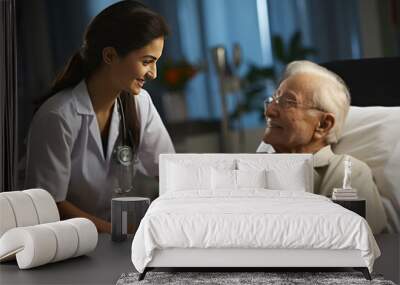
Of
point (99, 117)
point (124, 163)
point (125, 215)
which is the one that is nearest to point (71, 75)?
point (99, 117)

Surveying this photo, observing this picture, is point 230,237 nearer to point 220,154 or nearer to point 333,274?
point 333,274

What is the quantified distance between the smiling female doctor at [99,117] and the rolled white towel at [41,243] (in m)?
1.56

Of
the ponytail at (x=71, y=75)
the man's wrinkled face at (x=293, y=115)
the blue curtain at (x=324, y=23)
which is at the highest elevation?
the blue curtain at (x=324, y=23)

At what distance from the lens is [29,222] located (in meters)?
5.91

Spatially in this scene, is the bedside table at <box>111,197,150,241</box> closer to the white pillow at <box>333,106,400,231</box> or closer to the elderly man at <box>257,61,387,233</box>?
the elderly man at <box>257,61,387,233</box>

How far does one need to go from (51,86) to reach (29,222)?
1816mm

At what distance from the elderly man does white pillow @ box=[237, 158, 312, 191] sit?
14.2 inches

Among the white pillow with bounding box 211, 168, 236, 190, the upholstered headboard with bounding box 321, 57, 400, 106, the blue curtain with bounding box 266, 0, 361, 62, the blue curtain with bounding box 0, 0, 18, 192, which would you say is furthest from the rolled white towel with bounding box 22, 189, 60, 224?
the upholstered headboard with bounding box 321, 57, 400, 106

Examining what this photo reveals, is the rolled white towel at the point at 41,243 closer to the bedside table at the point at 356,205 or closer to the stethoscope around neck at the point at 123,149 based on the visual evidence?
the stethoscope around neck at the point at 123,149

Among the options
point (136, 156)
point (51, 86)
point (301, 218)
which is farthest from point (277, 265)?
point (51, 86)

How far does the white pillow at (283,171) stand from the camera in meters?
6.60

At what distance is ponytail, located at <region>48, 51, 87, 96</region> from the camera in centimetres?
734

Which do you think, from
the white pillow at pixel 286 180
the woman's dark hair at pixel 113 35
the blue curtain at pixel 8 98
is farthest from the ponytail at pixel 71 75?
the white pillow at pixel 286 180

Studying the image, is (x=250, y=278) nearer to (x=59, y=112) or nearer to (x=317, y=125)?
(x=317, y=125)
